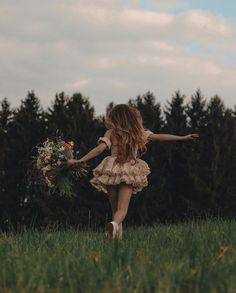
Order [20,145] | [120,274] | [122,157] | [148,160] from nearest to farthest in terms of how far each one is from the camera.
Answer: [120,274]
[122,157]
[148,160]
[20,145]

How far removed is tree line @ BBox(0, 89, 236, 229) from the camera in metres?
24.3

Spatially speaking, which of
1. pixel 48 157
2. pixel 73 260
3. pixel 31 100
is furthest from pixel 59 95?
pixel 73 260

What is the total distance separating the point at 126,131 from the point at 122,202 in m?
0.94

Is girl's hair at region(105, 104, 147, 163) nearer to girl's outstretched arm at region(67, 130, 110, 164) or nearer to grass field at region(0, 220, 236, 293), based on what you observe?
girl's outstretched arm at region(67, 130, 110, 164)

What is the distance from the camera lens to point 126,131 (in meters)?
8.45

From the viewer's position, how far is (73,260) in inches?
166

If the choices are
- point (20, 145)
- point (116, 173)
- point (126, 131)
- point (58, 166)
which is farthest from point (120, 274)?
point (20, 145)

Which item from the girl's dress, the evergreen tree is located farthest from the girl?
the evergreen tree

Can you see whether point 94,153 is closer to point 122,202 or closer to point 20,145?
point 122,202

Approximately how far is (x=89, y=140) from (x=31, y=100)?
347 centimetres

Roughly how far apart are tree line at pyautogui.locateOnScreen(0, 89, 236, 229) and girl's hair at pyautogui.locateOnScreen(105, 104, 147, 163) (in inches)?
592

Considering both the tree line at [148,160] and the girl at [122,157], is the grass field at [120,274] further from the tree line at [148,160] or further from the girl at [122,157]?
the tree line at [148,160]

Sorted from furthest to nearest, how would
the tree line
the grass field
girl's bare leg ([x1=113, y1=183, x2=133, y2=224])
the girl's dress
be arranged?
the tree line
the girl's dress
girl's bare leg ([x1=113, y1=183, x2=133, y2=224])
the grass field

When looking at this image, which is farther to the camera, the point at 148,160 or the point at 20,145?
the point at 20,145
